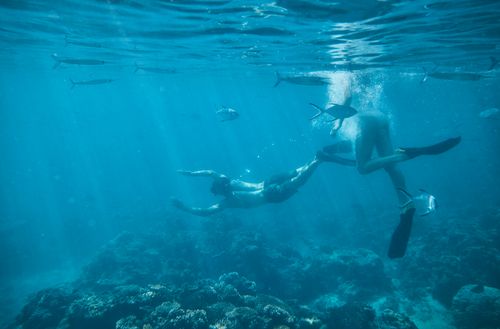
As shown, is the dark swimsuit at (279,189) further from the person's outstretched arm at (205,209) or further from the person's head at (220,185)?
the person's outstretched arm at (205,209)

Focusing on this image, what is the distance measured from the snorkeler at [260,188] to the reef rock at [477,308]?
590cm

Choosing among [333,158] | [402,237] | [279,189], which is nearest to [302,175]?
[279,189]

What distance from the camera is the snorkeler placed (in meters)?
12.6

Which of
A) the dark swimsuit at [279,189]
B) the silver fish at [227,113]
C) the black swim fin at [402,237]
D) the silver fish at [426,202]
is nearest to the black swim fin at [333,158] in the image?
the dark swimsuit at [279,189]

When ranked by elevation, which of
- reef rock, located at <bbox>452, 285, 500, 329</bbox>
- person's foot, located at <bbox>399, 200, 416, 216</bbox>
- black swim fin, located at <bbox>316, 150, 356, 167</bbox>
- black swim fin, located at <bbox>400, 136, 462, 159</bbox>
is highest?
black swim fin, located at <bbox>400, 136, 462, 159</bbox>

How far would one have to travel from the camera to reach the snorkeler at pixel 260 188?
1262cm

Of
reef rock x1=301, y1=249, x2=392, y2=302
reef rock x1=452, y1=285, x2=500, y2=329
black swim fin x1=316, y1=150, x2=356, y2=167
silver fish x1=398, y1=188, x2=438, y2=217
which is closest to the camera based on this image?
silver fish x1=398, y1=188, x2=438, y2=217

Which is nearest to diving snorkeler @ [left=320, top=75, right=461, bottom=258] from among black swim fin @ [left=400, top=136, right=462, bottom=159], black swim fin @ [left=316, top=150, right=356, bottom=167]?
black swim fin @ [left=400, top=136, right=462, bottom=159]

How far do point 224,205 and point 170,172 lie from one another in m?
42.5

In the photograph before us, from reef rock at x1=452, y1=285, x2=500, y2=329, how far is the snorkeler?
590 cm

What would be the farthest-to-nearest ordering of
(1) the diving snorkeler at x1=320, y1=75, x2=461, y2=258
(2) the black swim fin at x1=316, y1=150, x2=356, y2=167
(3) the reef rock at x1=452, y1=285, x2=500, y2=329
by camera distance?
(2) the black swim fin at x1=316, y1=150, x2=356, y2=167 < (3) the reef rock at x1=452, y1=285, x2=500, y2=329 < (1) the diving snorkeler at x1=320, y1=75, x2=461, y2=258

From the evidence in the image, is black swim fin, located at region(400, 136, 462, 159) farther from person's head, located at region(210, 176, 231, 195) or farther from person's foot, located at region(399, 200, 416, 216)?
person's head, located at region(210, 176, 231, 195)

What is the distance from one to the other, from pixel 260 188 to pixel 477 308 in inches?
322

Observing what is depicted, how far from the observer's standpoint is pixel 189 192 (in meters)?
41.8
